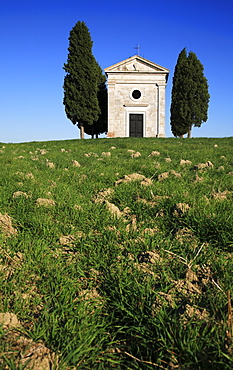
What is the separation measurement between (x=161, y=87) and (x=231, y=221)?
2805cm

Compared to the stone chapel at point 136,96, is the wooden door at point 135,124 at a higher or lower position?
lower

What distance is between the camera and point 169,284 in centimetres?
189

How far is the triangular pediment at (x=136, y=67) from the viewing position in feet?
89.1

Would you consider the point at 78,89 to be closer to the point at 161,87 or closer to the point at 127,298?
the point at 161,87

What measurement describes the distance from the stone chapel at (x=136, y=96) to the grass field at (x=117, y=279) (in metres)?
25.2

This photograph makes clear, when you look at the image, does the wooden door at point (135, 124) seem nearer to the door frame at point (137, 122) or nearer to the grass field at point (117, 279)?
the door frame at point (137, 122)

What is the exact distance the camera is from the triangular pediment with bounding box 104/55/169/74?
2716cm

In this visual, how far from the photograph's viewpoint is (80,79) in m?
27.6

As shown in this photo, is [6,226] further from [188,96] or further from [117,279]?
[188,96]

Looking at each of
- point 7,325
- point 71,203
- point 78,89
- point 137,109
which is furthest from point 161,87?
point 7,325

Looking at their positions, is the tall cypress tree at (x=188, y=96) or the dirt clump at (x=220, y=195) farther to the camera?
the tall cypress tree at (x=188, y=96)

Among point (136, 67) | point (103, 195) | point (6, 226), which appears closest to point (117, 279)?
point (6, 226)

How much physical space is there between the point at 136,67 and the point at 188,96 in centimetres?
754

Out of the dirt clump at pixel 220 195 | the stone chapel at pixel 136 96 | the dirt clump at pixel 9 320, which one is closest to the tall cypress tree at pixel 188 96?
the stone chapel at pixel 136 96
